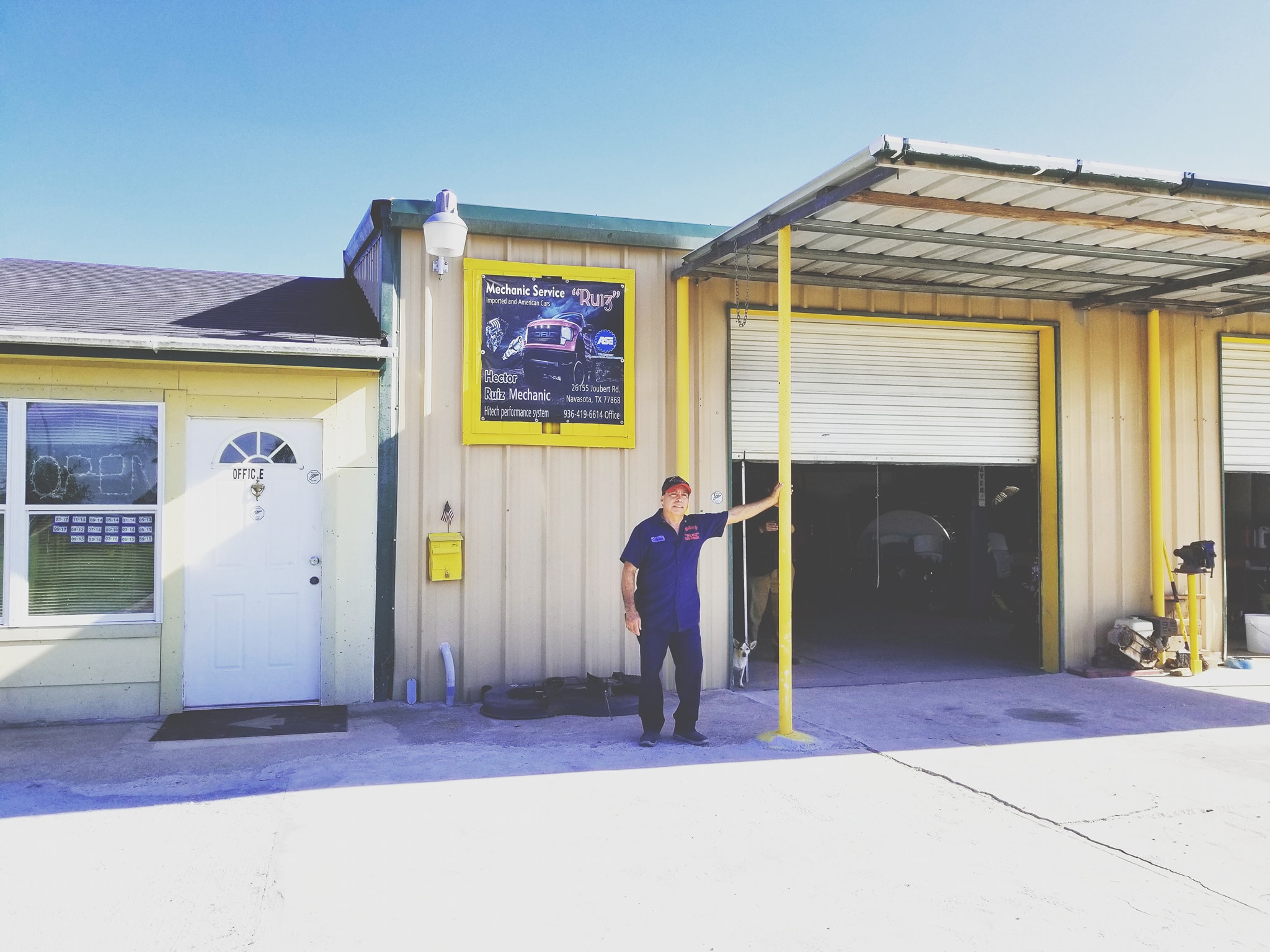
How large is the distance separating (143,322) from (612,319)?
144 inches

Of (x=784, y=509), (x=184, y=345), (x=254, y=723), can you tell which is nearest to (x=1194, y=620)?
(x=784, y=509)

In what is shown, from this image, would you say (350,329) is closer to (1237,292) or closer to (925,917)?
(925,917)

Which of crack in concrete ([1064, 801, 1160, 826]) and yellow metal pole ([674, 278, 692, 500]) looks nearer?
crack in concrete ([1064, 801, 1160, 826])

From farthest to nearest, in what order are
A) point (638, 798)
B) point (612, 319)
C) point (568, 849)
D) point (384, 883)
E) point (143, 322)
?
point (612, 319)
point (143, 322)
point (638, 798)
point (568, 849)
point (384, 883)

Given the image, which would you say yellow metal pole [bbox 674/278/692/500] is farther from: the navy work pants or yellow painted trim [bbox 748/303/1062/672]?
yellow painted trim [bbox 748/303/1062/672]

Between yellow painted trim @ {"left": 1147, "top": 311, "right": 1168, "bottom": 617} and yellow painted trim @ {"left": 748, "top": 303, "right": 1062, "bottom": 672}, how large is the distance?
1074 mm

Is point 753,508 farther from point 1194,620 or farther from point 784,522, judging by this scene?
point 1194,620

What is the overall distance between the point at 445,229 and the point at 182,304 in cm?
247

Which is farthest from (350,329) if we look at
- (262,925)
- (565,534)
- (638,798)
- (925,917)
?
(925,917)

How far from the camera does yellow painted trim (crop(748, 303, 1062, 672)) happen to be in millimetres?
9195

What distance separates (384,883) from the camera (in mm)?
3979

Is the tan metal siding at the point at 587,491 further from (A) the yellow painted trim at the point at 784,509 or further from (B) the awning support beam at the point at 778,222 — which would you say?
(A) the yellow painted trim at the point at 784,509

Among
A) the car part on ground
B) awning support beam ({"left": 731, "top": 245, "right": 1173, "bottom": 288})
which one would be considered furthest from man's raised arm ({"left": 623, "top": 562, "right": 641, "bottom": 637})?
awning support beam ({"left": 731, "top": 245, "right": 1173, "bottom": 288})

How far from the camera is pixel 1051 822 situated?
4848 mm
